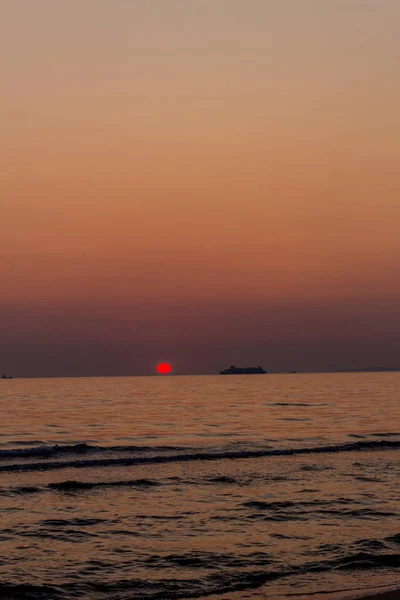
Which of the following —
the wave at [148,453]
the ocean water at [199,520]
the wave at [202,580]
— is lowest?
the wave at [148,453]

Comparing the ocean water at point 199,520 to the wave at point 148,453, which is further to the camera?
the wave at point 148,453

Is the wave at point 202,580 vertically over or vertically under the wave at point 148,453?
over

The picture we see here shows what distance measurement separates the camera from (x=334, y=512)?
2003cm

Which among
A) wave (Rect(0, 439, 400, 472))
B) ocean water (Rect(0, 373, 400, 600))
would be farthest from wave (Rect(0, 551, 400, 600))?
wave (Rect(0, 439, 400, 472))

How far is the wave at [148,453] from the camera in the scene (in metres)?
33.3

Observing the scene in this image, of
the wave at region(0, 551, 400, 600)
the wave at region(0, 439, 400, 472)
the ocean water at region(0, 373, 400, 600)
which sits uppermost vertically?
the wave at region(0, 551, 400, 600)

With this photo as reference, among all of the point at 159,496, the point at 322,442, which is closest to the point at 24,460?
the point at 159,496

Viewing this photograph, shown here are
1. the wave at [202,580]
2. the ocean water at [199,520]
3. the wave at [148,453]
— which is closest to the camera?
the wave at [202,580]

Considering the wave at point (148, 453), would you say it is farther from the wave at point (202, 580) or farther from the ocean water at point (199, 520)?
the wave at point (202, 580)

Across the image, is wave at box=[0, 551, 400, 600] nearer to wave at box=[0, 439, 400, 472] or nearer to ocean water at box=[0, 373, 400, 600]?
ocean water at box=[0, 373, 400, 600]

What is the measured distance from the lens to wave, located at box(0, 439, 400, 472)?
33344 millimetres

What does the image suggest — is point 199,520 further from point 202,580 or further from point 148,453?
point 148,453

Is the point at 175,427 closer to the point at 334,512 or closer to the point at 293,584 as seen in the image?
the point at 334,512

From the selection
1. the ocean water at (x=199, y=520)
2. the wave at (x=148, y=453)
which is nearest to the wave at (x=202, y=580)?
the ocean water at (x=199, y=520)
